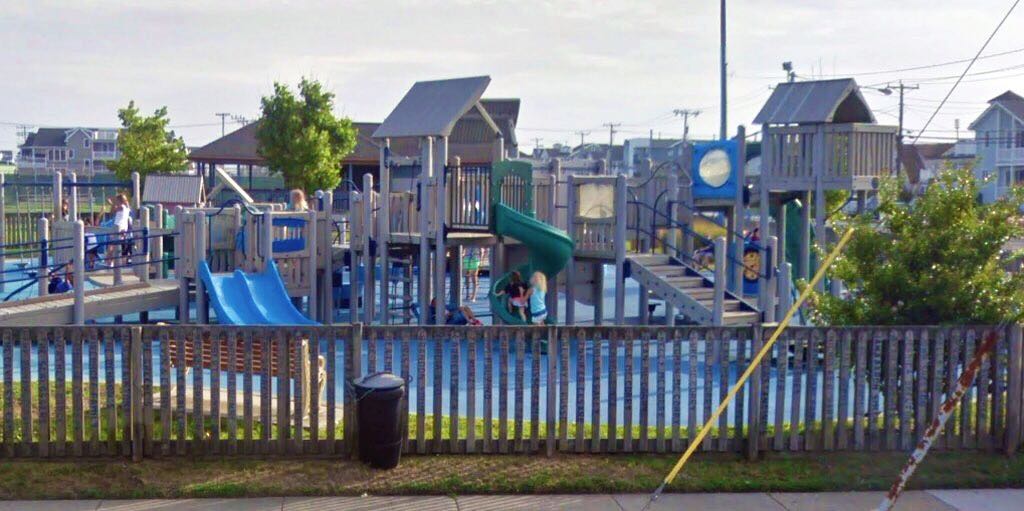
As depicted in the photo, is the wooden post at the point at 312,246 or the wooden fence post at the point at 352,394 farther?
the wooden post at the point at 312,246

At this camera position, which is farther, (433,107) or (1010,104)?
(1010,104)

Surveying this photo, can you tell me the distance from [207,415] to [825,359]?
5.28 m

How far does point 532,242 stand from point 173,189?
→ 17329 mm

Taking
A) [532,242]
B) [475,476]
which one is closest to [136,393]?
[475,476]

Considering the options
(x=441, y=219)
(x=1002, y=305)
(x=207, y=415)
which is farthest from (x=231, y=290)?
(x=1002, y=305)

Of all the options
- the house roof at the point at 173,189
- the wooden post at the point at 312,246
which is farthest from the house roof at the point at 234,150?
the wooden post at the point at 312,246

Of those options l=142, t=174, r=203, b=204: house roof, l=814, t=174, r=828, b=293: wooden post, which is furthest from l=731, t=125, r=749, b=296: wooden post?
l=142, t=174, r=203, b=204: house roof

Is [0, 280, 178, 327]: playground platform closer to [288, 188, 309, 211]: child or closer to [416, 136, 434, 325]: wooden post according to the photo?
[288, 188, 309, 211]: child

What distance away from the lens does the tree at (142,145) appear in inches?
1549

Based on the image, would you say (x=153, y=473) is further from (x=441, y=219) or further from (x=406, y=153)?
(x=406, y=153)

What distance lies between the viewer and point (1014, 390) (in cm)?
922

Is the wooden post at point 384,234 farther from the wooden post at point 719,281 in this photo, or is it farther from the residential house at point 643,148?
the residential house at point 643,148

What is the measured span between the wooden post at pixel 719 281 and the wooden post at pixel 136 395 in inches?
372

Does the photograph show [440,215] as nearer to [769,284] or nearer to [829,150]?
[769,284]
